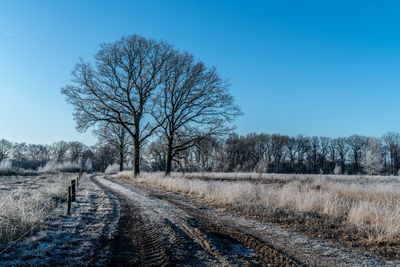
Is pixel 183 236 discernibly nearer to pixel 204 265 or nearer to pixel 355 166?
pixel 204 265

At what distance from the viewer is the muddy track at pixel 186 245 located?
11.4 feet

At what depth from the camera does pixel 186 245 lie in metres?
4.14

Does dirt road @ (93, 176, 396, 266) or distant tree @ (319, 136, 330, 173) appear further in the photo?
distant tree @ (319, 136, 330, 173)

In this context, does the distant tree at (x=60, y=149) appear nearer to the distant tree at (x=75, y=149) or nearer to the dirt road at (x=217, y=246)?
the distant tree at (x=75, y=149)

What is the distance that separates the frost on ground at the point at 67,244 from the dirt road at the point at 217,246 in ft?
0.90

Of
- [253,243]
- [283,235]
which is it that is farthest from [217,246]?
[283,235]

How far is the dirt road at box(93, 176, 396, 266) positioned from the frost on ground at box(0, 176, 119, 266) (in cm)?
27

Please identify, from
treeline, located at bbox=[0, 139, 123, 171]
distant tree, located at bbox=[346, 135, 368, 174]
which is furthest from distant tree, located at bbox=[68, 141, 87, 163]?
distant tree, located at bbox=[346, 135, 368, 174]

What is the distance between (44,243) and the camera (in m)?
4.01

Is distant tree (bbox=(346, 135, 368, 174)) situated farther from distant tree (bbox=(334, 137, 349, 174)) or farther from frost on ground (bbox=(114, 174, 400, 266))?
frost on ground (bbox=(114, 174, 400, 266))

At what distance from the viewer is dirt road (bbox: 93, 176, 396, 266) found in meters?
3.50

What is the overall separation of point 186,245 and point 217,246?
0.58 m

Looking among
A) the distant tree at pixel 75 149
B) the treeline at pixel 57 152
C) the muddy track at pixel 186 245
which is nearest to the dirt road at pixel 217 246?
the muddy track at pixel 186 245

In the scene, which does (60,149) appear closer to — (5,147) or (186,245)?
(5,147)
